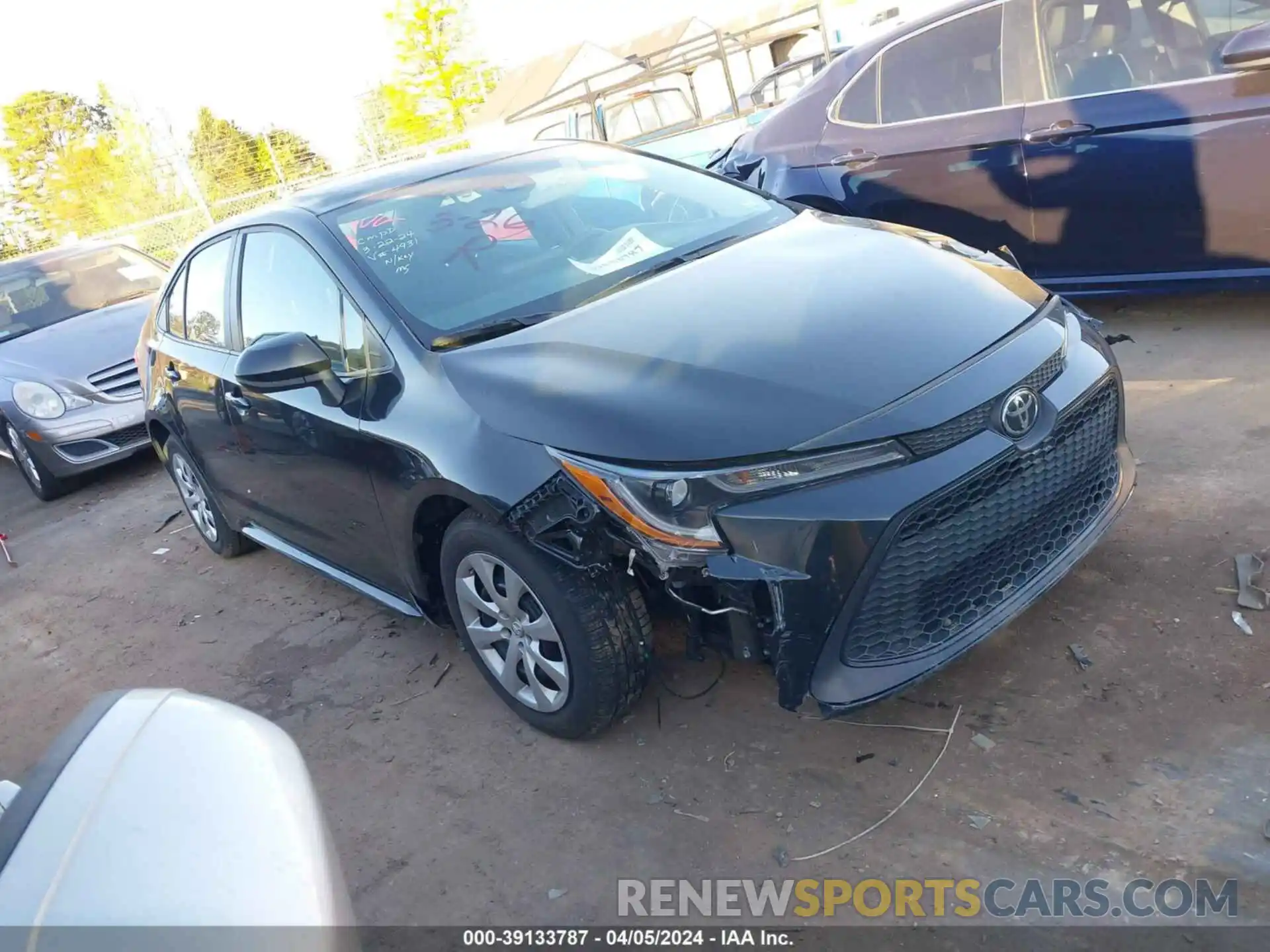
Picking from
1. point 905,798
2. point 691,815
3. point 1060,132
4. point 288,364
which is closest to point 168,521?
point 288,364

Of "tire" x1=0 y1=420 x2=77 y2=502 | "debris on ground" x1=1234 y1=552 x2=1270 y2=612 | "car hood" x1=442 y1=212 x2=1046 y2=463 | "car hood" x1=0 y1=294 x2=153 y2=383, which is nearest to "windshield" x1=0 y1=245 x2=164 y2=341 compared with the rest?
"car hood" x1=0 y1=294 x2=153 y2=383

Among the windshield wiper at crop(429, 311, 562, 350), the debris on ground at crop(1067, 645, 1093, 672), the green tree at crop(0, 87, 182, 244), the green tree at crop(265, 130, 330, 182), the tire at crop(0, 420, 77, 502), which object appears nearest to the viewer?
the debris on ground at crop(1067, 645, 1093, 672)

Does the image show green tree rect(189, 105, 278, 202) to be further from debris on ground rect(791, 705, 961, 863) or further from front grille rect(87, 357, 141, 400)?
debris on ground rect(791, 705, 961, 863)

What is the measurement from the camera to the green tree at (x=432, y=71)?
3241 cm

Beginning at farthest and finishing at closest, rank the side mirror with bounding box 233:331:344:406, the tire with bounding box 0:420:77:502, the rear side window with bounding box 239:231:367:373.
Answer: the tire with bounding box 0:420:77:502 < the rear side window with bounding box 239:231:367:373 < the side mirror with bounding box 233:331:344:406

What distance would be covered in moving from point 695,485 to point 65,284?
7.54 meters

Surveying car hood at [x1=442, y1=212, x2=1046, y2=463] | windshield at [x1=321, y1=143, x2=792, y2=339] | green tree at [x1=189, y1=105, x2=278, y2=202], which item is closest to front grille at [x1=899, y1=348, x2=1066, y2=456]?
car hood at [x1=442, y1=212, x2=1046, y2=463]

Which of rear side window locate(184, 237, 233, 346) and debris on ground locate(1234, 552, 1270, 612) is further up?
rear side window locate(184, 237, 233, 346)

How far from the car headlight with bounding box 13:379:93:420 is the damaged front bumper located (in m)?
5.48

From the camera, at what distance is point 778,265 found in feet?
10.2

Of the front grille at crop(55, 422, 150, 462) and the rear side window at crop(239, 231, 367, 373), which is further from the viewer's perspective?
the front grille at crop(55, 422, 150, 462)

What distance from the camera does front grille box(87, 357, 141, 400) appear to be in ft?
22.7

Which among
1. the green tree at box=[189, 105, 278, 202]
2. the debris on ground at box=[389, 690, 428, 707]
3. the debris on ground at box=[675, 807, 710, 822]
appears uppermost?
the green tree at box=[189, 105, 278, 202]

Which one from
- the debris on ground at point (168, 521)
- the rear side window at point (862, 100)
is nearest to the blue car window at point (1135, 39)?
the rear side window at point (862, 100)
